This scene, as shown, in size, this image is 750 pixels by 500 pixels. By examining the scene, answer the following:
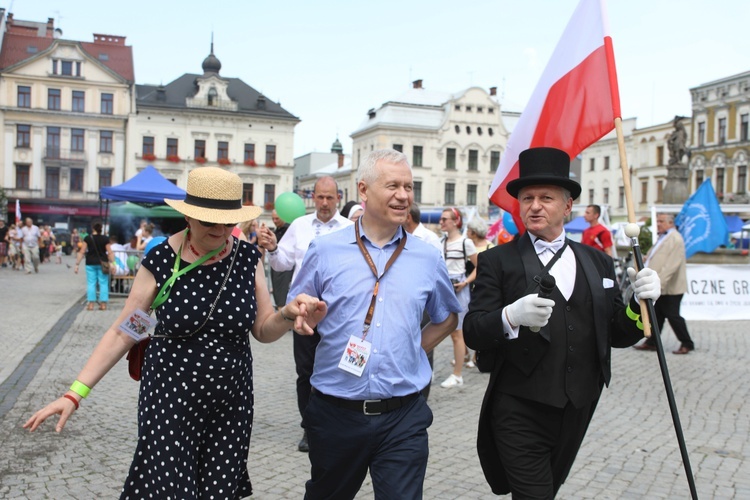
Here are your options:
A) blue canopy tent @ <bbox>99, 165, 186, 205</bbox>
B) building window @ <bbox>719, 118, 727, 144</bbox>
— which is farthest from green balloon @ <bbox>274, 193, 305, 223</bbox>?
building window @ <bbox>719, 118, 727, 144</bbox>

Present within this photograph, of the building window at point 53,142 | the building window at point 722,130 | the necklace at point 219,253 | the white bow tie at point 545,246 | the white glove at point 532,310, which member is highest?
the building window at point 722,130

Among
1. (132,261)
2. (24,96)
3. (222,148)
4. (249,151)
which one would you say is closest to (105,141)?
(24,96)

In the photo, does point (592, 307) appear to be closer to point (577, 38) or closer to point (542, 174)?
point (542, 174)

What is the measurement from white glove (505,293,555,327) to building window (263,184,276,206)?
210 feet

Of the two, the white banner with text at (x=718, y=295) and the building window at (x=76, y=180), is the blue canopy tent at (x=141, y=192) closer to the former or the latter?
the white banner with text at (x=718, y=295)

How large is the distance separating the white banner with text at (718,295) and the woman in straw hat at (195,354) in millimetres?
13015

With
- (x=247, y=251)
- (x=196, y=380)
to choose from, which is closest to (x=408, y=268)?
(x=247, y=251)

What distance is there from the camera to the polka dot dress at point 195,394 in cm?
307

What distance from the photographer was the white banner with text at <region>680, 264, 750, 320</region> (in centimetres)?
1454

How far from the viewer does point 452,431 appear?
6.38 meters

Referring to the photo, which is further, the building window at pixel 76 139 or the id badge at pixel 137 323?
the building window at pixel 76 139

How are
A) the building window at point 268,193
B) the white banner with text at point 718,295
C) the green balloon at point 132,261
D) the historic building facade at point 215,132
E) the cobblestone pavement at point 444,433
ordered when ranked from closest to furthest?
the cobblestone pavement at point 444,433 → the white banner with text at point 718,295 → the green balloon at point 132,261 → the historic building facade at point 215,132 → the building window at point 268,193

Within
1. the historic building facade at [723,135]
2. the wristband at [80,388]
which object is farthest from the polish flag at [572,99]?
the historic building facade at [723,135]

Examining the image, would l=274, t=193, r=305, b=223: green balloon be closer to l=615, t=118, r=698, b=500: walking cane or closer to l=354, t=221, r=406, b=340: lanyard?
l=354, t=221, r=406, b=340: lanyard
